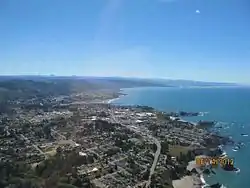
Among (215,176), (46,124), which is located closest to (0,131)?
(46,124)

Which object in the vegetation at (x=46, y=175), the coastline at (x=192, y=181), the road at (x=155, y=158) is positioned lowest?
the coastline at (x=192, y=181)

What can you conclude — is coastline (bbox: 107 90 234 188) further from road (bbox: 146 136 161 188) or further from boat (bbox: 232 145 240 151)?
boat (bbox: 232 145 240 151)

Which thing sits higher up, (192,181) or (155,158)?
(155,158)

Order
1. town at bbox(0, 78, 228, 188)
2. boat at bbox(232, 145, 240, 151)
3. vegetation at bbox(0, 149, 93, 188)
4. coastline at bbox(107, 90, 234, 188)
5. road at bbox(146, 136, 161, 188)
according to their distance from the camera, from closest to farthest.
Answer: vegetation at bbox(0, 149, 93, 188) < town at bbox(0, 78, 228, 188) < coastline at bbox(107, 90, 234, 188) < road at bbox(146, 136, 161, 188) < boat at bbox(232, 145, 240, 151)

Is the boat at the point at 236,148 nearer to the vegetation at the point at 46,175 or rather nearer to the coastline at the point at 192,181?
the coastline at the point at 192,181

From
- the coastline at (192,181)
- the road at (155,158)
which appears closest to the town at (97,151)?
the road at (155,158)

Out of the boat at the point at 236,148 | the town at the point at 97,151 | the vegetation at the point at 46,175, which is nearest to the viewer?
the vegetation at the point at 46,175

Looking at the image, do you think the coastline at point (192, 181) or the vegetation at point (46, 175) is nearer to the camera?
the vegetation at point (46, 175)

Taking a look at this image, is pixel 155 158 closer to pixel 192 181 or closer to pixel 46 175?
pixel 192 181

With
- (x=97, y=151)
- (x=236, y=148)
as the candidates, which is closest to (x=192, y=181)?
(x=97, y=151)

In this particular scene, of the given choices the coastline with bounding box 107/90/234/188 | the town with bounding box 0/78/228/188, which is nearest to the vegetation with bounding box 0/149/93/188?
the town with bounding box 0/78/228/188

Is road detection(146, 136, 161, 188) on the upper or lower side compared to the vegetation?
lower

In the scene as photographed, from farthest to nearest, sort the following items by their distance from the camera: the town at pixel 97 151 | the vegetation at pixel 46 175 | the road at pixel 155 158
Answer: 1. the road at pixel 155 158
2. the town at pixel 97 151
3. the vegetation at pixel 46 175
